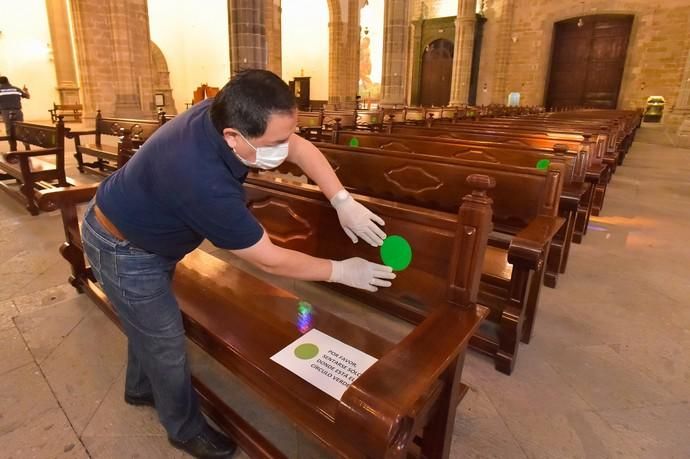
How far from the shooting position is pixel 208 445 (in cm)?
158

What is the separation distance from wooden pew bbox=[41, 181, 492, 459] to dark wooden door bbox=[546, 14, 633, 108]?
802 inches

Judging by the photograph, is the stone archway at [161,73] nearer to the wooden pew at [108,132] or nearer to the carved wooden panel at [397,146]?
the wooden pew at [108,132]

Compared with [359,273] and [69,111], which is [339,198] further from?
[69,111]

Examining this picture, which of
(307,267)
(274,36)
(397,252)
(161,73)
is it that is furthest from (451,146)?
(161,73)

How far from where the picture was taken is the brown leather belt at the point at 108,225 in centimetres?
142

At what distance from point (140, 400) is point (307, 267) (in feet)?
3.74

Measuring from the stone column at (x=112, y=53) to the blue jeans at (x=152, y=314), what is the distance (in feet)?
35.5

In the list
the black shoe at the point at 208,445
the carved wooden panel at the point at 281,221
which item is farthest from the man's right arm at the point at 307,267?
the black shoe at the point at 208,445

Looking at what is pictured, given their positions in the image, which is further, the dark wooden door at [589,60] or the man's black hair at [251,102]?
the dark wooden door at [589,60]

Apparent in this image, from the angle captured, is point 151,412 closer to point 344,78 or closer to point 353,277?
point 353,277

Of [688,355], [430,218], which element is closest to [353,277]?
[430,218]

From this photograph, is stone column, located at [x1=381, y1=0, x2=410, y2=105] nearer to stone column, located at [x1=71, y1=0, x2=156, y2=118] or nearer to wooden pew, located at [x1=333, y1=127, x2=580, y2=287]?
stone column, located at [x1=71, y1=0, x2=156, y2=118]

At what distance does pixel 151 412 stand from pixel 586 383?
2.13 m

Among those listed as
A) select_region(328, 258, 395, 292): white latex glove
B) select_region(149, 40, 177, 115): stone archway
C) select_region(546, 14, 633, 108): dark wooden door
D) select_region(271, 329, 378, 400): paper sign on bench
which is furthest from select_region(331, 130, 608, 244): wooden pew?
select_region(149, 40, 177, 115): stone archway
